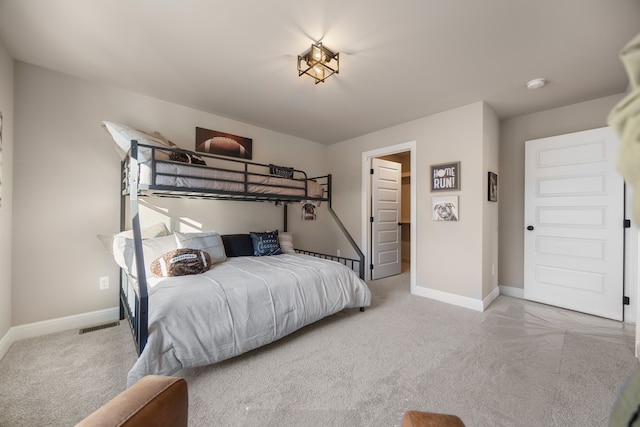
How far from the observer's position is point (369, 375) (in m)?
1.75

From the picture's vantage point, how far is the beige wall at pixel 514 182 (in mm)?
3184

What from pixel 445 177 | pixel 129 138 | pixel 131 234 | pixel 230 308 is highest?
pixel 129 138

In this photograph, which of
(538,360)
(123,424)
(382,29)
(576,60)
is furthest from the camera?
(576,60)

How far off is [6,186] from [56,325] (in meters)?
1.27

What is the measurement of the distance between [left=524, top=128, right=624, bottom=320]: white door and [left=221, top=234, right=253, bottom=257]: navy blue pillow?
3517 millimetres

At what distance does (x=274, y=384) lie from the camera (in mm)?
1667

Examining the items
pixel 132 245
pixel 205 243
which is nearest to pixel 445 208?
pixel 205 243

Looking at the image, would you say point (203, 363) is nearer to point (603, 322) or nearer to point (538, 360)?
point (538, 360)

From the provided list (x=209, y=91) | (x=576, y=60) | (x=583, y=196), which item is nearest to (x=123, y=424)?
(x=209, y=91)

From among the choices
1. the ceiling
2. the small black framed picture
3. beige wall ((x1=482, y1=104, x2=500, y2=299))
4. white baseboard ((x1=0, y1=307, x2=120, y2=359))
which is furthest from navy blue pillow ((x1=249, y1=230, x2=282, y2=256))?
the small black framed picture

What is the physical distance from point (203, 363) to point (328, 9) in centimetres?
244

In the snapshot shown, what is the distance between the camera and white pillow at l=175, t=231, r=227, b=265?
2.60 metres

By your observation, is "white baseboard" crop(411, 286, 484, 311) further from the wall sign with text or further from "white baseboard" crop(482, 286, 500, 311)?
the wall sign with text

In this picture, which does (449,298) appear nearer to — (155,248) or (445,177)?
(445,177)
